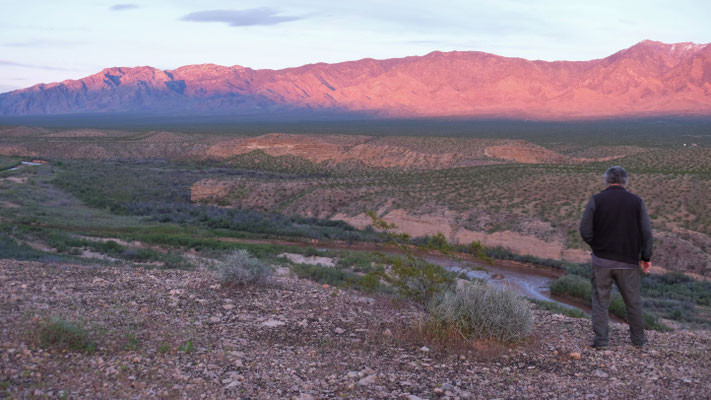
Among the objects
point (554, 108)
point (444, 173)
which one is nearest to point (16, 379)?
point (444, 173)

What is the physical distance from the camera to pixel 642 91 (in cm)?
16112

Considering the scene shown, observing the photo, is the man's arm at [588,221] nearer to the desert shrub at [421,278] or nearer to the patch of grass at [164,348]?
the desert shrub at [421,278]

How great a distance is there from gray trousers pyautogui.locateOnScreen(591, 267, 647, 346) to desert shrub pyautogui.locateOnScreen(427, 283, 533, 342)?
2.47 ft

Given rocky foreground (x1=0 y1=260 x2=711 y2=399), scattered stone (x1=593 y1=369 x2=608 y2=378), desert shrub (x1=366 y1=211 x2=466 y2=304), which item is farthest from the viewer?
desert shrub (x1=366 y1=211 x2=466 y2=304)

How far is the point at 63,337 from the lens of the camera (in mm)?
5676

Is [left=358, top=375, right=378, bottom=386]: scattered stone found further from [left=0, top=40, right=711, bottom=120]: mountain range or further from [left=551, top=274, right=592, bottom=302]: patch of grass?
[left=0, top=40, right=711, bottom=120]: mountain range

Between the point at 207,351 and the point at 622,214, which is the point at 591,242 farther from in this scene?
the point at 207,351

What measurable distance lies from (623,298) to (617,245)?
1.98ft

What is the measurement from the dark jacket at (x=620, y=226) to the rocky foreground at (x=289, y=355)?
1102 mm

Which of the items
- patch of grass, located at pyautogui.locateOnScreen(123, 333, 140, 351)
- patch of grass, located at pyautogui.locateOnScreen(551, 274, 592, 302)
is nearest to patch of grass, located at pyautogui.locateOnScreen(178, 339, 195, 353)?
patch of grass, located at pyautogui.locateOnScreen(123, 333, 140, 351)

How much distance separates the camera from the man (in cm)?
619

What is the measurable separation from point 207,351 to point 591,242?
4398mm

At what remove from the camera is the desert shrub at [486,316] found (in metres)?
6.37

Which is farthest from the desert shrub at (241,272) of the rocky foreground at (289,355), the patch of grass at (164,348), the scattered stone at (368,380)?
the scattered stone at (368,380)
